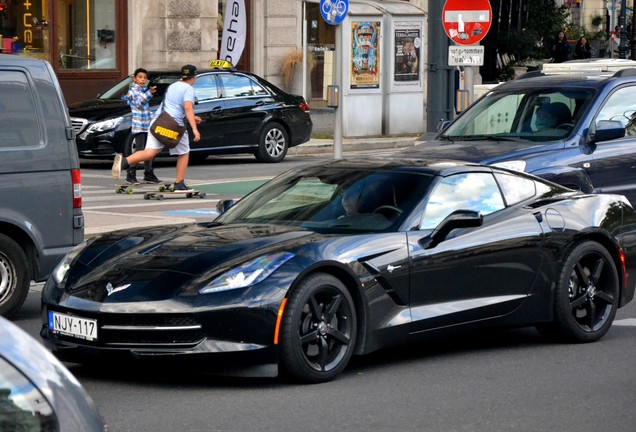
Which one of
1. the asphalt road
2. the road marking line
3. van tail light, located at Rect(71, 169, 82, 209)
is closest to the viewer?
the asphalt road

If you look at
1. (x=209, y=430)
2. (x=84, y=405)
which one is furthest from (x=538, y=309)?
(x=84, y=405)

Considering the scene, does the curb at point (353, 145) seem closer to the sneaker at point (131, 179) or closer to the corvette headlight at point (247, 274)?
the sneaker at point (131, 179)

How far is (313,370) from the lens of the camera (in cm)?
745

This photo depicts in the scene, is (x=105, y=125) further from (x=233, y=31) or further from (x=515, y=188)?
(x=515, y=188)

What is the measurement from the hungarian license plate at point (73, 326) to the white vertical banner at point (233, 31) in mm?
21097

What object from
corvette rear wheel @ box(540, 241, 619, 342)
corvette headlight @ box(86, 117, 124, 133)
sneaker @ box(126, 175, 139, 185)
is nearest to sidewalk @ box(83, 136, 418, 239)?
sneaker @ box(126, 175, 139, 185)

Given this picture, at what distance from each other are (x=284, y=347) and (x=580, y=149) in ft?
20.1

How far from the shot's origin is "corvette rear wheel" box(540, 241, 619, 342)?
8859 mm

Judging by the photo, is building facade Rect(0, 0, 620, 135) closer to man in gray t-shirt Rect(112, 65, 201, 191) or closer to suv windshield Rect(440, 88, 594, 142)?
man in gray t-shirt Rect(112, 65, 201, 191)

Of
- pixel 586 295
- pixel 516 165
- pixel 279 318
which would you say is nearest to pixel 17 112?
pixel 279 318

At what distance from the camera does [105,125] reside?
2186 centimetres

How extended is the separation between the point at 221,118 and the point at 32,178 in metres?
13.6

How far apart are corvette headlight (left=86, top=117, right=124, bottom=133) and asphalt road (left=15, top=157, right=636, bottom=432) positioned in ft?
44.5

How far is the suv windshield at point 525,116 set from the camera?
1295cm
